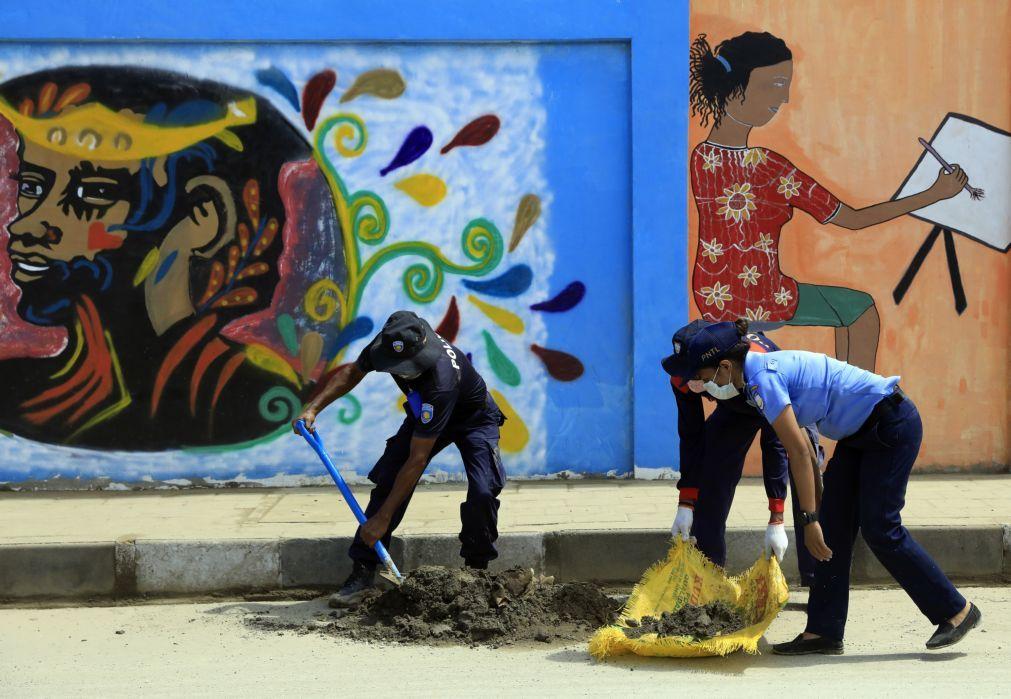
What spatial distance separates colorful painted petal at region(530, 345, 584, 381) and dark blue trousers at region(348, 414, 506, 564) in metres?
2.23

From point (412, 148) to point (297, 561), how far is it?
3.13m

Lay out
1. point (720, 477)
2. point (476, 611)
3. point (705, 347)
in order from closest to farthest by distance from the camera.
Result: point (705, 347) → point (476, 611) → point (720, 477)

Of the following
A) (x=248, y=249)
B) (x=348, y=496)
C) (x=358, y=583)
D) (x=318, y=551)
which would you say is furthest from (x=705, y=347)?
(x=248, y=249)

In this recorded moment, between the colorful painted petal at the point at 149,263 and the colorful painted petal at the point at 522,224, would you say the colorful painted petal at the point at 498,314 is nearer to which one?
the colorful painted petal at the point at 522,224

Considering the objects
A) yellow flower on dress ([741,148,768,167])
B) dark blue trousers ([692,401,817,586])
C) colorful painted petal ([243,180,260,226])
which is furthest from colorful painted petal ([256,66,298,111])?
dark blue trousers ([692,401,817,586])

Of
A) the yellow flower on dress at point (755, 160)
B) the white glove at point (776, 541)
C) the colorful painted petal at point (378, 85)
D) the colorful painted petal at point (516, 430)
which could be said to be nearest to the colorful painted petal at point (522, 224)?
the colorful painted petal at point (516, 430)

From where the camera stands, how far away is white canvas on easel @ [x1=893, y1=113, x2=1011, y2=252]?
26.6ft

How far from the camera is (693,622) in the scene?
4727 mm

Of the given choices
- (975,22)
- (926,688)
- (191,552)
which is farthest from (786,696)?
(975,22)

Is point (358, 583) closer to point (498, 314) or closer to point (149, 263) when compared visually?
point (498, 314)

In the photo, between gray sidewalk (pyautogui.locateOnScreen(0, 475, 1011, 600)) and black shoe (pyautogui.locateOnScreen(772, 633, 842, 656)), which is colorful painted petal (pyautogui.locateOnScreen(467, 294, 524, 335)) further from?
black shoe (pyautogui.locateOnScreen(772, 633, 842, 656))

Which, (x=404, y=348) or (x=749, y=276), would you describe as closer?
(x=404, y=348)

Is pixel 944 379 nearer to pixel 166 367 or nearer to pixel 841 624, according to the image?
pixel 841 624

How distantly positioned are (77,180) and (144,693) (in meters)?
4.58
